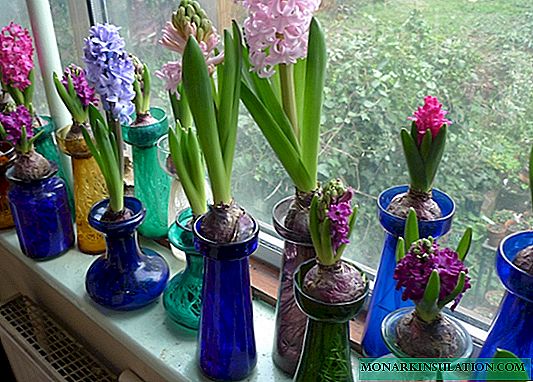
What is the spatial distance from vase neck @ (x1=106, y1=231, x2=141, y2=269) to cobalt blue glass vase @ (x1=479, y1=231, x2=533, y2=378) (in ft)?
1.56

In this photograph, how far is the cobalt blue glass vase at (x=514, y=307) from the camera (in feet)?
1.69

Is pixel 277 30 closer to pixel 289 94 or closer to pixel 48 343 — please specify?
pixel 289 94

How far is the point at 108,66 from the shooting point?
2.32 ft

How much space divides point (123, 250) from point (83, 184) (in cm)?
18

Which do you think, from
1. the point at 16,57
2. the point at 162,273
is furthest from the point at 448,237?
the point at 16,57

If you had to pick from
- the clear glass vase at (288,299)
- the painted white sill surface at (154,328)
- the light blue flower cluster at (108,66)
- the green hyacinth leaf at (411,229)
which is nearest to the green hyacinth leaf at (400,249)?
the green hyacinth leaf at (411,229)

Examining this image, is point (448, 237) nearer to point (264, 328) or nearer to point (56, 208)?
point (264, 328)

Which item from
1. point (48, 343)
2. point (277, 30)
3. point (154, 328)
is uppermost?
point (277, 30)

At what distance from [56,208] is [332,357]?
1.76 ft

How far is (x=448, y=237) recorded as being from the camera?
2.40ft

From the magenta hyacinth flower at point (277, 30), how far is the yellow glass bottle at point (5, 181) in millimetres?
642

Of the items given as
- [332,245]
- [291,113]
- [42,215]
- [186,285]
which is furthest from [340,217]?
[42,215]

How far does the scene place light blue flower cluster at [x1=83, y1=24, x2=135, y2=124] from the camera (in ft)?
2.30

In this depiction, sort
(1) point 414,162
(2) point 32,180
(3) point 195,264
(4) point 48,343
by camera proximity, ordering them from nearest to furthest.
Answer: (1) point 414,162
(3) point 195,264
(2) point 32,180
(4) point 48,343
